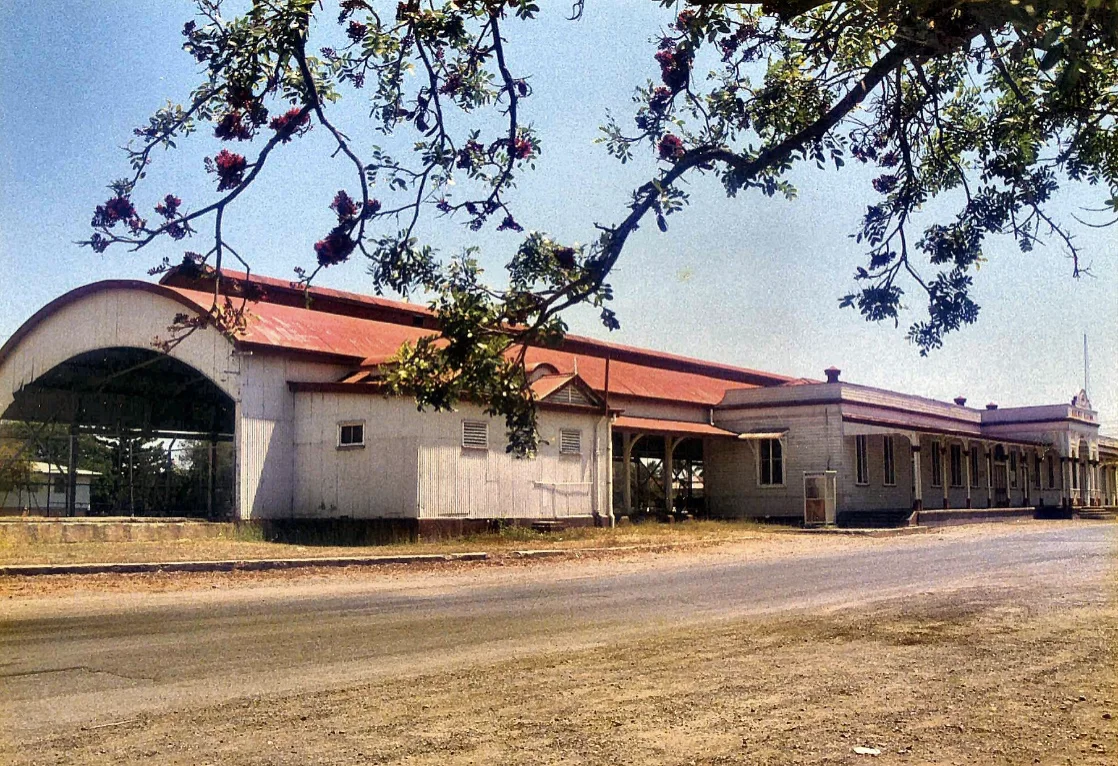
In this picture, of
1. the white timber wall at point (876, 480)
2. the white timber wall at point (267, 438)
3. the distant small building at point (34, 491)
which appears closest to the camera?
the white timber wall at point (267, 438)

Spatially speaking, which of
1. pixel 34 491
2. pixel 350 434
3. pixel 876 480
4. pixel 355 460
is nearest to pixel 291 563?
pixel 355 460

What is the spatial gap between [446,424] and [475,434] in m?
1.00

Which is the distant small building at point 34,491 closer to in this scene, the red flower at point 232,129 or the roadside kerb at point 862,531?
the roadside kerb at point 862,531

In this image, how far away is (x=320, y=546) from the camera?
968 inches

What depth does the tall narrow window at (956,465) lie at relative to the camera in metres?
48.8

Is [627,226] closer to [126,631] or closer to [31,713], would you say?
[31,713]

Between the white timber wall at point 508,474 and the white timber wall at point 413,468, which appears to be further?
the white timber wall at point 508,474

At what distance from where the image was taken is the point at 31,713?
6.61 metres

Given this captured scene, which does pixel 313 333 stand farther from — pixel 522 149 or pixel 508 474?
pixel 522 149

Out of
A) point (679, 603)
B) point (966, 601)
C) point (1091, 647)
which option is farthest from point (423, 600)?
point (1091, 647)

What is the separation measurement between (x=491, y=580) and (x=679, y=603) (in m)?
5.13

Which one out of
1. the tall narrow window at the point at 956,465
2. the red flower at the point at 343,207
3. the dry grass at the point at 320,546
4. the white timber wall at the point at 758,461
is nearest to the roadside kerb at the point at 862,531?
the dry grass at the point at 320,546

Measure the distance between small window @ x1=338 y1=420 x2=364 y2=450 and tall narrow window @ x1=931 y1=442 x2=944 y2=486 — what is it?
1125 inches

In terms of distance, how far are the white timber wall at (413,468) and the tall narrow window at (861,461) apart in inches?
605
